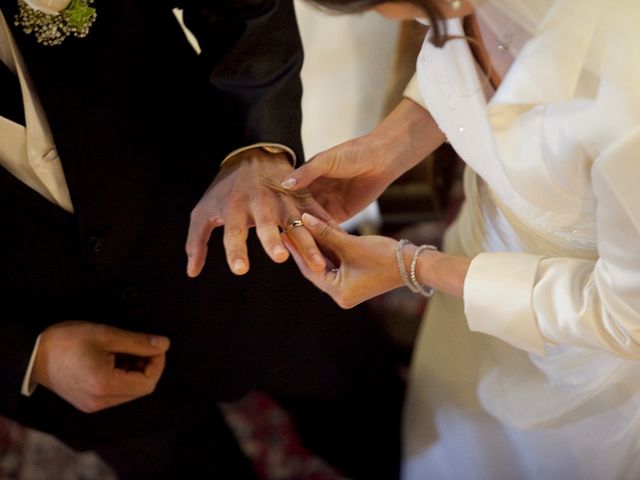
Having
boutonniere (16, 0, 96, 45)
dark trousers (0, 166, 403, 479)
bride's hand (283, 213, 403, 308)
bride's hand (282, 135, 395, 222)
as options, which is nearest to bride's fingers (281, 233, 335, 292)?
bride's hand (283, 213, 403, 308)

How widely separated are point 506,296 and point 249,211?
1.19 feet

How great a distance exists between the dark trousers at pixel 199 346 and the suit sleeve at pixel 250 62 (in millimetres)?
181

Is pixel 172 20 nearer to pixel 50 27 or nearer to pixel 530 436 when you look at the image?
pixel 50 27

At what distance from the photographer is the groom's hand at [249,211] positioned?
933mm

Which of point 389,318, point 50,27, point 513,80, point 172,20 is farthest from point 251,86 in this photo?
point 389,318

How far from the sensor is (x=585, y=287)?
84 cm

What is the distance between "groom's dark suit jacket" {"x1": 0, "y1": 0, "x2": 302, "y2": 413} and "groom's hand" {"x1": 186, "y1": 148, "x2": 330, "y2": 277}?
0.05 m

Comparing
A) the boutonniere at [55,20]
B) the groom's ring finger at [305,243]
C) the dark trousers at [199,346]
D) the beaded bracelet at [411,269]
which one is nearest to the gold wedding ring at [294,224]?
the groom's ring finger at [305,243]

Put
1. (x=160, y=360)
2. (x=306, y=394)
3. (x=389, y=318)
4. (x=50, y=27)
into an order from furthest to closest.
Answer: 1. (x=389, y=318)
2. (x=306, y=394)
3. (x=160, y=360)
4. (x=50, y=27)

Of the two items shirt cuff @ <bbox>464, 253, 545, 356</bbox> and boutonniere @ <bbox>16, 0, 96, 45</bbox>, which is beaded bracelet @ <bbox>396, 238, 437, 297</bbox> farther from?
boutonniere @ <bbox>16, 0, 96, 45</bbox>

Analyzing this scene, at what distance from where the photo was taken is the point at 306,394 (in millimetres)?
1610

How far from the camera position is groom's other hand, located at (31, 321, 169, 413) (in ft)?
3.76

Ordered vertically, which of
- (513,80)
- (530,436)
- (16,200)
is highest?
(513,80)

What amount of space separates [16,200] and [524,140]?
0.67m
